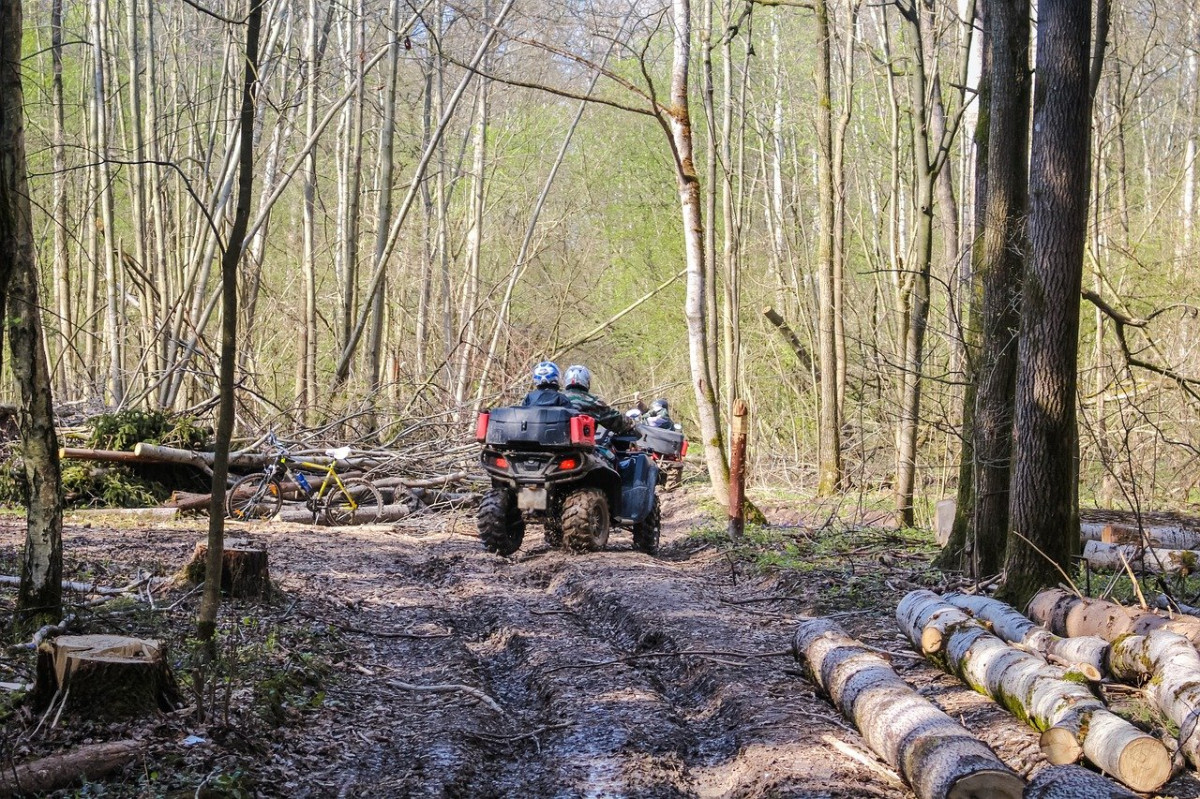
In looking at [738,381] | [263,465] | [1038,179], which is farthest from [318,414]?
[1038,179]

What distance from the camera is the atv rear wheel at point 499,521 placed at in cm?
1114

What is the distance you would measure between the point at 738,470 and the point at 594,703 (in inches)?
263

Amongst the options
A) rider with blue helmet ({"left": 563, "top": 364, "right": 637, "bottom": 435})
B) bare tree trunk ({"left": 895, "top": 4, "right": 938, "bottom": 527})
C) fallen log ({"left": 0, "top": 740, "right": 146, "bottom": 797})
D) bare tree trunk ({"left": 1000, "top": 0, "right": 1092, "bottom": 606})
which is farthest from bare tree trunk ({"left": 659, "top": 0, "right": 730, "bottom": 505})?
fallen log ({"left": 0, "top": 740, "right": 146, "bottom": 797})

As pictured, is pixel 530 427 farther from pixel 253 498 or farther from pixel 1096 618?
pixel 1096 618

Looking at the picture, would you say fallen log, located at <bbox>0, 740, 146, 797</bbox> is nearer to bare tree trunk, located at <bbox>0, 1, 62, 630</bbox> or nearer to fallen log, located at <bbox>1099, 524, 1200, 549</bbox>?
bare tree trunk, located at <bbox>0, 1, 62, 630</bbox>

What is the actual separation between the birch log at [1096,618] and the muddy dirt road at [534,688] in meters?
0.81

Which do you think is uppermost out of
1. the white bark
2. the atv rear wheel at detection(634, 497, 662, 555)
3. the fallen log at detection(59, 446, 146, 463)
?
the fallen log at detection(59, 446, 146, 463)

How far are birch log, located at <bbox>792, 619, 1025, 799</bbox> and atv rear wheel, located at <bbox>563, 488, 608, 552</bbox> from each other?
15.7 feet

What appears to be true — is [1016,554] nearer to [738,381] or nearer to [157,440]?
[157,440]

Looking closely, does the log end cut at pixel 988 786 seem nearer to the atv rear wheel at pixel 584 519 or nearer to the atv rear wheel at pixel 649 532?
the atv rear wheel at pixel 584 519

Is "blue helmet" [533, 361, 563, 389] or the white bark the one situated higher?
"blue helmet" [533, 361, 563, 389]

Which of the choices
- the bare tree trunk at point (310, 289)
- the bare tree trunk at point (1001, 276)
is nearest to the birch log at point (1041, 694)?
the bare tree trunk at point (1001, 276)

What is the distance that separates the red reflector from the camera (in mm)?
10742

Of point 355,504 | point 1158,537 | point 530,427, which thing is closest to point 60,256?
point 355,504
